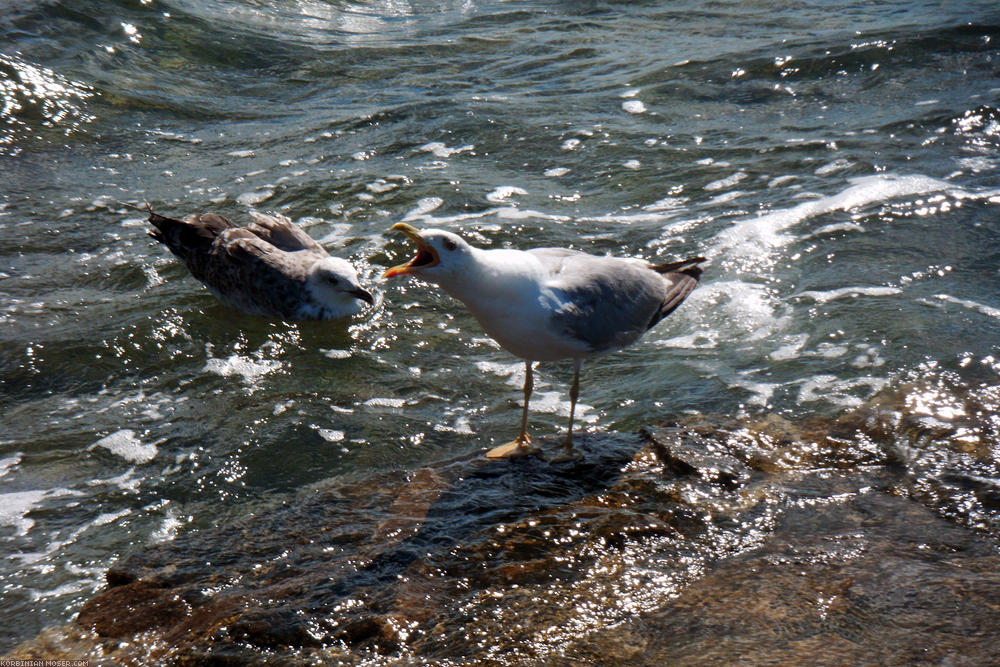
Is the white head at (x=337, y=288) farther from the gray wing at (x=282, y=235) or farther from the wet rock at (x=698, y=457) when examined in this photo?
the wet rock at (x=698, y=457)

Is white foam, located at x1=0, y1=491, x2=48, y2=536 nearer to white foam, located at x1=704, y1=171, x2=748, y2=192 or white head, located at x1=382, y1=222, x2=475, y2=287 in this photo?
white head, located at x1=382, y1=222, x2=475, y2=287

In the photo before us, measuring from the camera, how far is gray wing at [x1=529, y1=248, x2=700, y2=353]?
4820mm

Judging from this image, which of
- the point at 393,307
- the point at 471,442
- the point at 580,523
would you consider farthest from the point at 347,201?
the point at 580,523

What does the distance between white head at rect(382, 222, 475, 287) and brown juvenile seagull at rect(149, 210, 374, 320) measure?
274 cm

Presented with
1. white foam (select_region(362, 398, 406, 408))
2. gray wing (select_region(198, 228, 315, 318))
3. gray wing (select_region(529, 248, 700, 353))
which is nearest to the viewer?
gray wing (select_region(529, 248, 700, 353))

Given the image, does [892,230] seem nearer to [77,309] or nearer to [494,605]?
[494,605]

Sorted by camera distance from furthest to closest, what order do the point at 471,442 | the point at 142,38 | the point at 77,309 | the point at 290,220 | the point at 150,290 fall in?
1. the point at 142,38
2. the point at 290,220
3. the point at 150,290
4. the point at 77,309
5. the point at 471,442

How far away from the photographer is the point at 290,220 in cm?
856

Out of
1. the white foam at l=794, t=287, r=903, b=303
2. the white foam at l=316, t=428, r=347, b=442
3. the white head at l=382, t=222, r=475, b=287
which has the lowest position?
the white foam at l=316, t=428, r=347, b=442

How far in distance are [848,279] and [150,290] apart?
17.7 ft

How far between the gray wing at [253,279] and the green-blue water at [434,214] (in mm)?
196

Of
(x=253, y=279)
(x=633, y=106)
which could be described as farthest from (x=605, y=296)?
(x=633, y=106)

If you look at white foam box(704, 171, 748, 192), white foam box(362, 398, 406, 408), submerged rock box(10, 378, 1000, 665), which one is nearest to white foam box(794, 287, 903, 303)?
submerged rock box(10, 378, 1000, 665)

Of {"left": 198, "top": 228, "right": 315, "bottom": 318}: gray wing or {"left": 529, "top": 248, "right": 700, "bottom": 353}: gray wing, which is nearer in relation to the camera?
{"left": 529, "top": 248, "right": 700, "bottom": 353}: gray wing
